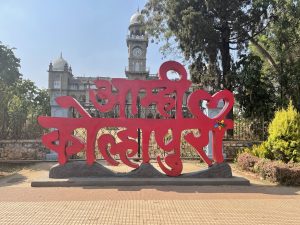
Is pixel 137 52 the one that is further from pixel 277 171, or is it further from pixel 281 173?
pixel 281 173

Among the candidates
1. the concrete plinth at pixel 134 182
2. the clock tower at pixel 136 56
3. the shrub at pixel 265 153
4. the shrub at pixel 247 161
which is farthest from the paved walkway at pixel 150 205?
the clock tower at pixel 136 56

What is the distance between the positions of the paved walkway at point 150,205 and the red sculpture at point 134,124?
122cm

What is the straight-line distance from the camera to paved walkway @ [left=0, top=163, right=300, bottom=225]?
650 cm

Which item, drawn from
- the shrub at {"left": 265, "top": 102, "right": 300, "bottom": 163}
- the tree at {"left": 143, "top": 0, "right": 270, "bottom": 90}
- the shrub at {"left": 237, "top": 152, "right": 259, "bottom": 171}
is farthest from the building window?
the shrub at {"left": 265, "top": 102, "right": 300, "bottom": 163}

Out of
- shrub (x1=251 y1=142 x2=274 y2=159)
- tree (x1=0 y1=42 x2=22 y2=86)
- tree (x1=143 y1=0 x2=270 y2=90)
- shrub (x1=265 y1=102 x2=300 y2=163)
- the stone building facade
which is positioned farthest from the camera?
the stone building facade

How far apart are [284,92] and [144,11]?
9.70 metres

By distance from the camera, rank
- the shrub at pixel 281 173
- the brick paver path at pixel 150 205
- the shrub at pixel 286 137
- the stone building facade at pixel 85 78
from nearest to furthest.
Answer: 1. the brick paver path at pixel 150 205
2. the shrub at pixel 281 173
3. the shrub at pixel 286 137
4. the stone building facade at pixel 85 78

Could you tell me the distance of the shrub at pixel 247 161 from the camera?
12.6 meters

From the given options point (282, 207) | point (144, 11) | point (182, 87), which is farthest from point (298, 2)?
point (282, 207)

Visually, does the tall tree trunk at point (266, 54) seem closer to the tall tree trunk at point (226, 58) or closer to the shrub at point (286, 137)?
the tall tree trunk at point (226, 58)

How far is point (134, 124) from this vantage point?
10.6m

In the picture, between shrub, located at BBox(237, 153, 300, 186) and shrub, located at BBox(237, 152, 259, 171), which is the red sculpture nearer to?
shrub, located at BBox(237, 153, 300, 186)

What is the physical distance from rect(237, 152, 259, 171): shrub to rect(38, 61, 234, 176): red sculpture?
2345 millimetres

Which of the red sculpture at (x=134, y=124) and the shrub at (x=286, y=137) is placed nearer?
the red sculpture at (x=134, y=124)
